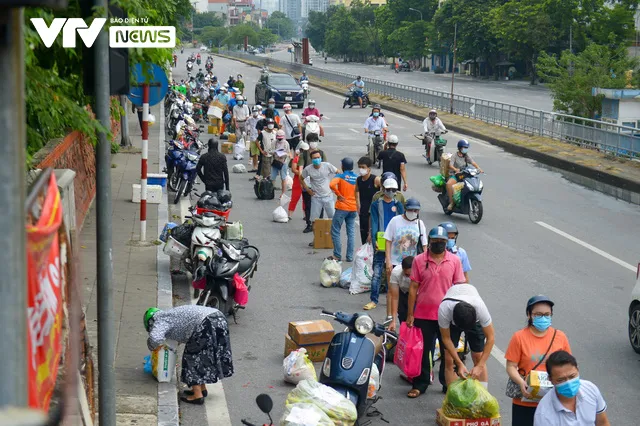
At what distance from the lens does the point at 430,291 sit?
32.2ft

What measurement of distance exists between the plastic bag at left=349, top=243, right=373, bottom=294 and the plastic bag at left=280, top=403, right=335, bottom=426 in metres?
6.05

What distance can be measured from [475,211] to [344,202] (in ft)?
15.1

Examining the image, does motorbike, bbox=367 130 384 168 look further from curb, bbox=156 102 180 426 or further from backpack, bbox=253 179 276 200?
curb, bbox=156 102 180 426

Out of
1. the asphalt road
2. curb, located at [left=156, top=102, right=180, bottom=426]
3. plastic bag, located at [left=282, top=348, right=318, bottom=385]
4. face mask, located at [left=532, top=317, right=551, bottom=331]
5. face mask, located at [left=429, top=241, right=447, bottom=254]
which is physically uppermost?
face mask, located at [left=429, top=241, right=447, bottom=254]

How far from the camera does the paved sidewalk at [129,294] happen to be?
9398mm

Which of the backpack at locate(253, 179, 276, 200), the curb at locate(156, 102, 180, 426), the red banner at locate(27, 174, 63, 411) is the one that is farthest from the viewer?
the backpack at locate(253, 179, 276, 200)

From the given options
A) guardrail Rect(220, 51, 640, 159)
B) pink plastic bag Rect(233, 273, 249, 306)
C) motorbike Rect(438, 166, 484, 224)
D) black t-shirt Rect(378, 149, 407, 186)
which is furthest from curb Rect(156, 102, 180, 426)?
guardrail Rect(220, 51, 640, 159)

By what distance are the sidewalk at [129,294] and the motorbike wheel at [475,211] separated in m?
5.85

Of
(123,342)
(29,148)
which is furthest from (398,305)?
(29,148)

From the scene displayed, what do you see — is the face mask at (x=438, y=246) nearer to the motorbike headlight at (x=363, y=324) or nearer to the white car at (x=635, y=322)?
the motorbike headlight at (x=363, y=324)

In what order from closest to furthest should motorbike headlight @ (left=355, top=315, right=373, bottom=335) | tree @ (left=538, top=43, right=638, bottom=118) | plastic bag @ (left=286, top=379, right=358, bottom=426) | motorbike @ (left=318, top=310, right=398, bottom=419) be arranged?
plastic bag @ (left=286, top=379, right=358, bottom=426)
motorbike @ (left=318, top=310, right=398, bottom=419)
motorbike headlight @ (left=355, top=315, right=373, bottom=335)
tree @ (left=538, top=43, right=638, bottom=118)

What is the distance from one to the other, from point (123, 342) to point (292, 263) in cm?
520

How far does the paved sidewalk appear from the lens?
9398 mm

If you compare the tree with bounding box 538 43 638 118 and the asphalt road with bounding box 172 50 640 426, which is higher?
the tree with bounding box 538 43 638 118
